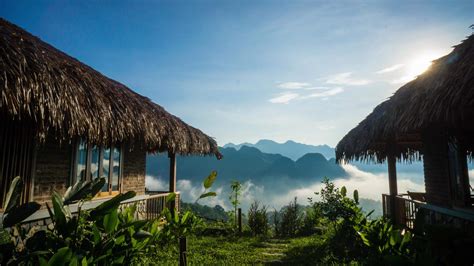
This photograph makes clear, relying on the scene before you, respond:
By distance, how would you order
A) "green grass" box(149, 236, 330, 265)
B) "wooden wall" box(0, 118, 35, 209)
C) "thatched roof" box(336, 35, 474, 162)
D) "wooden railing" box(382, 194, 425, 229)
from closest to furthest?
1. "thatched roof" box(336, 35, 474, 162)
2. "wooden wall" box(0, 118, 35, 209)
3. "green grass" box(149, 236, 330, 265)
4. "wooden railing" box(382, 194, 425, 229)

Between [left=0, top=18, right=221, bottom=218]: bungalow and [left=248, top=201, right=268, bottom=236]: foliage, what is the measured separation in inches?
143

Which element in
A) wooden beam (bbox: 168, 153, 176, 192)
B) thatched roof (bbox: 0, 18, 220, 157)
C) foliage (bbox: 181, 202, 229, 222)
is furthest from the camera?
foliage (bbox: 181, 202, 229, 222)

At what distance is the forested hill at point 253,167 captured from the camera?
156m

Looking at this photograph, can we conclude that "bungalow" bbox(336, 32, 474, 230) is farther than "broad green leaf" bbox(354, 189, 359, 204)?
No

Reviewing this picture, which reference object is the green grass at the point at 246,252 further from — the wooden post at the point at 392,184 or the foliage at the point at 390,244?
the wooden post at the point at 392,184

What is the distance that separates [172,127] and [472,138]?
6739 mm

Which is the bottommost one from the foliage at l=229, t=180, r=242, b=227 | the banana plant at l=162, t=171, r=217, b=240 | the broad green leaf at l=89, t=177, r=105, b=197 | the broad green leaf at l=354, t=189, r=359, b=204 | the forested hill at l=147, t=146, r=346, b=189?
the forested hill at l=147, t=146, r=346, b=189

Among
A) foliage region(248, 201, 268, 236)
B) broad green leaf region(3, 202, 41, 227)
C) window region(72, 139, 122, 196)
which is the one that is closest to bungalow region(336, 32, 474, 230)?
foliage region(248, 201, 268, 236)

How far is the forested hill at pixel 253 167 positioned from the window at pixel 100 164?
14635 cm

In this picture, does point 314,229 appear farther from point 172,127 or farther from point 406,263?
point 406,263

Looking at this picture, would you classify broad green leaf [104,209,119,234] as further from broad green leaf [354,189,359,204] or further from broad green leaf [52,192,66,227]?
broad green leaf [354,189,359,204]

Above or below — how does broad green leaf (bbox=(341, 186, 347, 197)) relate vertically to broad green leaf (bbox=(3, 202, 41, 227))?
below

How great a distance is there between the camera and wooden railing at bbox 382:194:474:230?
4.59 metres

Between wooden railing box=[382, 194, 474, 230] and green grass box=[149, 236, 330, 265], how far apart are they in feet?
6.81
